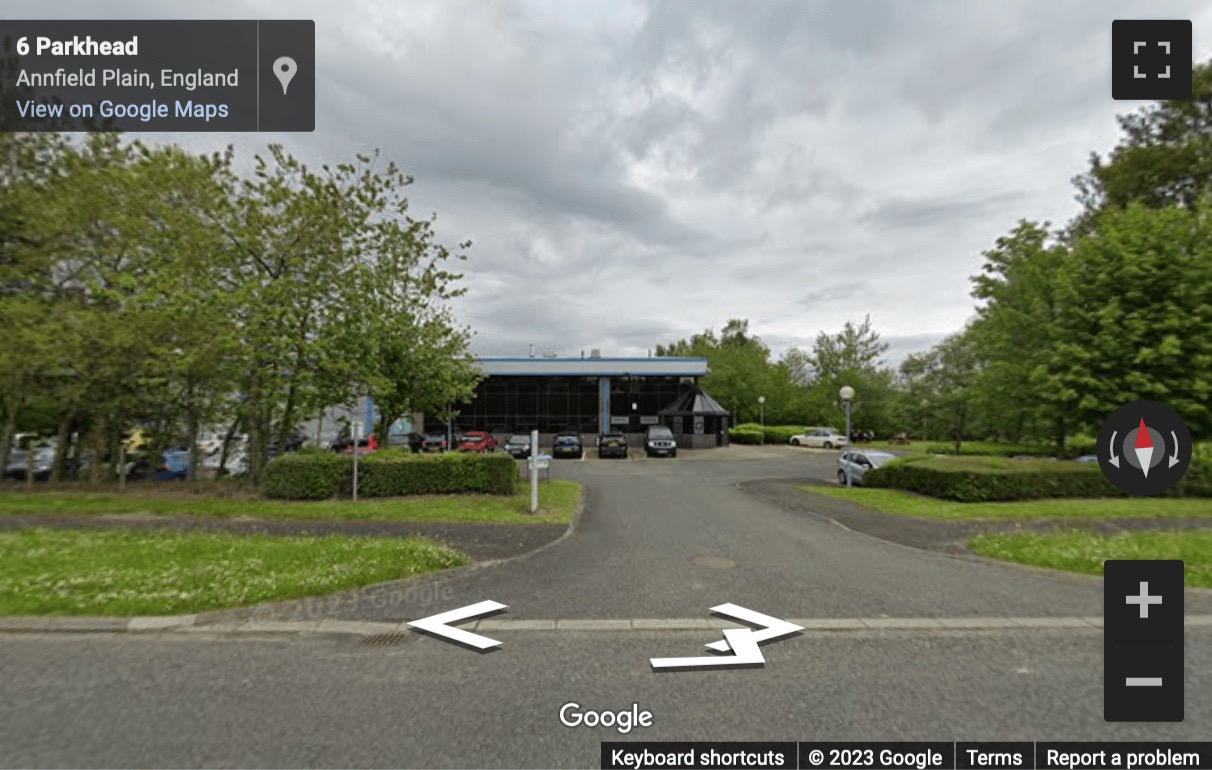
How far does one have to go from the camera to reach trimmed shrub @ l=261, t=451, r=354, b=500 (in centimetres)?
1138

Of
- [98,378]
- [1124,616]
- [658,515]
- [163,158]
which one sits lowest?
[658,515]

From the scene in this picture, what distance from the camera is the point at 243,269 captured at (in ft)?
38.8

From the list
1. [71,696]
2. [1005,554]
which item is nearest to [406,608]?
[71,696]

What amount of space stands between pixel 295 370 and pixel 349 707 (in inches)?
417

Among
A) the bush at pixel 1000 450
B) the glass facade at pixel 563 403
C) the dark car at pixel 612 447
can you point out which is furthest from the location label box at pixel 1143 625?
the glass facade at pixel 563 403

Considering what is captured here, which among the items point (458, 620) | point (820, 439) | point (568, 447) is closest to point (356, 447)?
point (458, 620)

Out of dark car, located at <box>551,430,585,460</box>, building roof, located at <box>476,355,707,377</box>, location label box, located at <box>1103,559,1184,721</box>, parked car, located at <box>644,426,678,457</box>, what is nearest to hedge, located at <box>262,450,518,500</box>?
location label box, located at <box>1103,559,1184,721</box>

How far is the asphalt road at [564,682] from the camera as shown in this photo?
116 inches

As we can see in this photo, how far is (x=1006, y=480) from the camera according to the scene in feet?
40.2

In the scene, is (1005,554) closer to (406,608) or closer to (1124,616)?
(1124,616)

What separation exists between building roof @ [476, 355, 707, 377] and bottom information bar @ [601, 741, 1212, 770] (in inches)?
1312

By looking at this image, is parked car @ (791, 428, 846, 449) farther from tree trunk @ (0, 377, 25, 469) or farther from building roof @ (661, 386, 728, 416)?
tree trunk @ (0, 377, 25, 469)

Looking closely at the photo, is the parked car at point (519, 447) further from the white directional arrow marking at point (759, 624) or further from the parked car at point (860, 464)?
the white directional arrow marking at point (759, 624)

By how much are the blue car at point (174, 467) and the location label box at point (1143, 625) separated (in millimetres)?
19244
